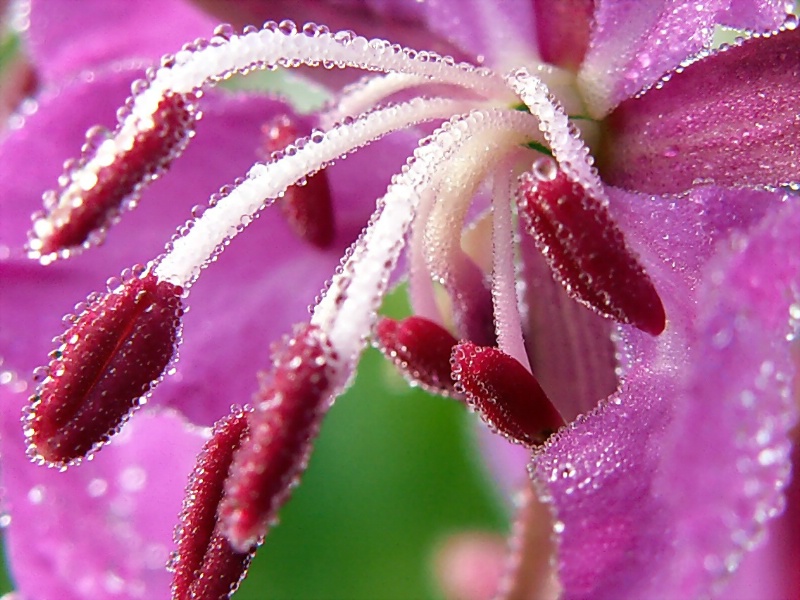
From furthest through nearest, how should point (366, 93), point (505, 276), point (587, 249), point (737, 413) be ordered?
point (366, 93) → point (505, 276) → point (587, 249) → point (737, 413)

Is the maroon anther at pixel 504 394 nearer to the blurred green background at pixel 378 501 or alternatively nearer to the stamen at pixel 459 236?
the stamen at pixel 459 236

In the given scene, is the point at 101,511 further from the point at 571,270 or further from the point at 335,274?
the point at 571,270

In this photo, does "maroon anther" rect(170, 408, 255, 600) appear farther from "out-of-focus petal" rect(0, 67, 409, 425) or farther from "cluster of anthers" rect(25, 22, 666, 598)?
"out-of-focus petal" rect(0, 67, 409, 425)

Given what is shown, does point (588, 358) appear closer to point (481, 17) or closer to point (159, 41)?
point (481, 17)

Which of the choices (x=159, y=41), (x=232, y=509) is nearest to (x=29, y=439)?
(x=232, y=509)

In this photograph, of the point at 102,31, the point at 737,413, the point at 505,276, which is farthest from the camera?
the point at 102,31

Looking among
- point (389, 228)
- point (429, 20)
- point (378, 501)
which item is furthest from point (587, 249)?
point (378, 501)

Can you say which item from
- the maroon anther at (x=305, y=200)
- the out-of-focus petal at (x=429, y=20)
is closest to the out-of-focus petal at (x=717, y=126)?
the out-of-focus petal at (x=429, y=20)
